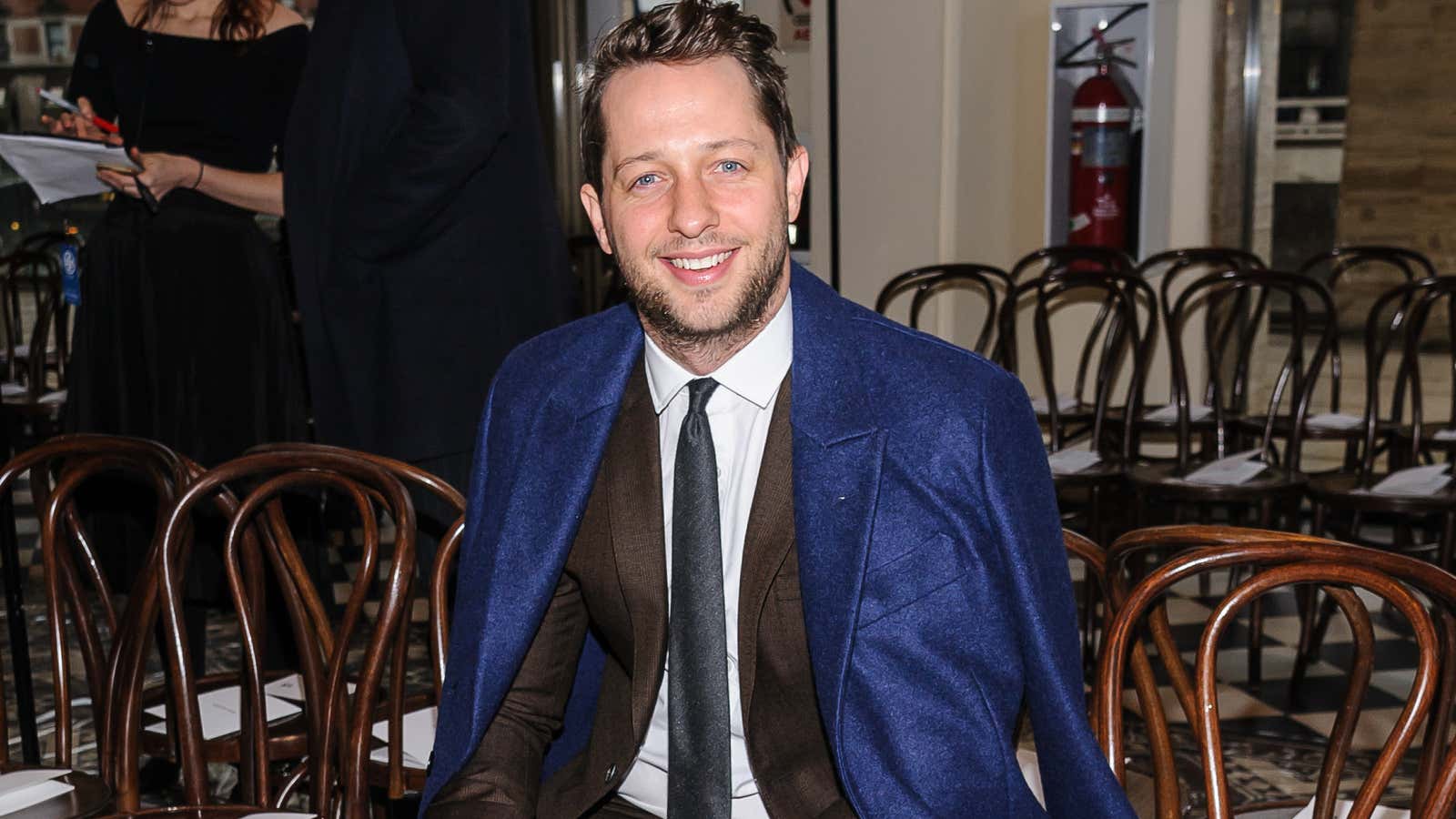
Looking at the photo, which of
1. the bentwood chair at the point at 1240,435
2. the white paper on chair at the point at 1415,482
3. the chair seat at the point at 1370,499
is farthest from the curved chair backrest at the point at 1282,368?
the white paper on chair at the point at 1415,482

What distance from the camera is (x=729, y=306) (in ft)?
4.63

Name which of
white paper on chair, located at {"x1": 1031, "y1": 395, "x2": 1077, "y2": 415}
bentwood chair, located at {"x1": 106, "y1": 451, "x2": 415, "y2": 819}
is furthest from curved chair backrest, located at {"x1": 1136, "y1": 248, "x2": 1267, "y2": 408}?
bentwood chair, located at {"x1": 106, "y1": 451, "x2": 415, "y2": 819}

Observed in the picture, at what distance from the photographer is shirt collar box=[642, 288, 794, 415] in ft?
4.70

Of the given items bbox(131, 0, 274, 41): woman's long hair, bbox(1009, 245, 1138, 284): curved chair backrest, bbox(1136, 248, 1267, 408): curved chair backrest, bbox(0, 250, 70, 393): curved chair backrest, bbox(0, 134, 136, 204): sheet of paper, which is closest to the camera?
bbox(0, 134, 136, 204): sheet of paper

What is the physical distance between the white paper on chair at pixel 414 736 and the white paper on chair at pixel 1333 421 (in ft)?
9.93

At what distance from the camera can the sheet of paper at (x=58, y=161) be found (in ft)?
8.63

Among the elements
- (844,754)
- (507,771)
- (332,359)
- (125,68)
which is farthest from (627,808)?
(125,68)

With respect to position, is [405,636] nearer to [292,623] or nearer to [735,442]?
[292,623]

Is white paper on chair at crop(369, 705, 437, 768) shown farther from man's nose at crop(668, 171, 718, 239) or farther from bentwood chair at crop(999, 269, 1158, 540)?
bentwood chair at crop(999, 269, 1158, 540)

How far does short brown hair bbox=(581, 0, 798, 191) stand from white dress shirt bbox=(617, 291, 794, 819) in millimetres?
185

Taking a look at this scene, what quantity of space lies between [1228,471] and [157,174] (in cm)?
260

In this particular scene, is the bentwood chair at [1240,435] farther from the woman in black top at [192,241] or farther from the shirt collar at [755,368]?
the shirt collar at [755,368]

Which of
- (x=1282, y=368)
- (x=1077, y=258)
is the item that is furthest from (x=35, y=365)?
(x=1282, y=368)

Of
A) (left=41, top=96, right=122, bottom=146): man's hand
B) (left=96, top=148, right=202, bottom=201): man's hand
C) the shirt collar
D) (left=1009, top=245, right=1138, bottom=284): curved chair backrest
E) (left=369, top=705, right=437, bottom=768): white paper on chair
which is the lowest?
(left=369, top=705, right=437, bottom=768): white paper on chair
